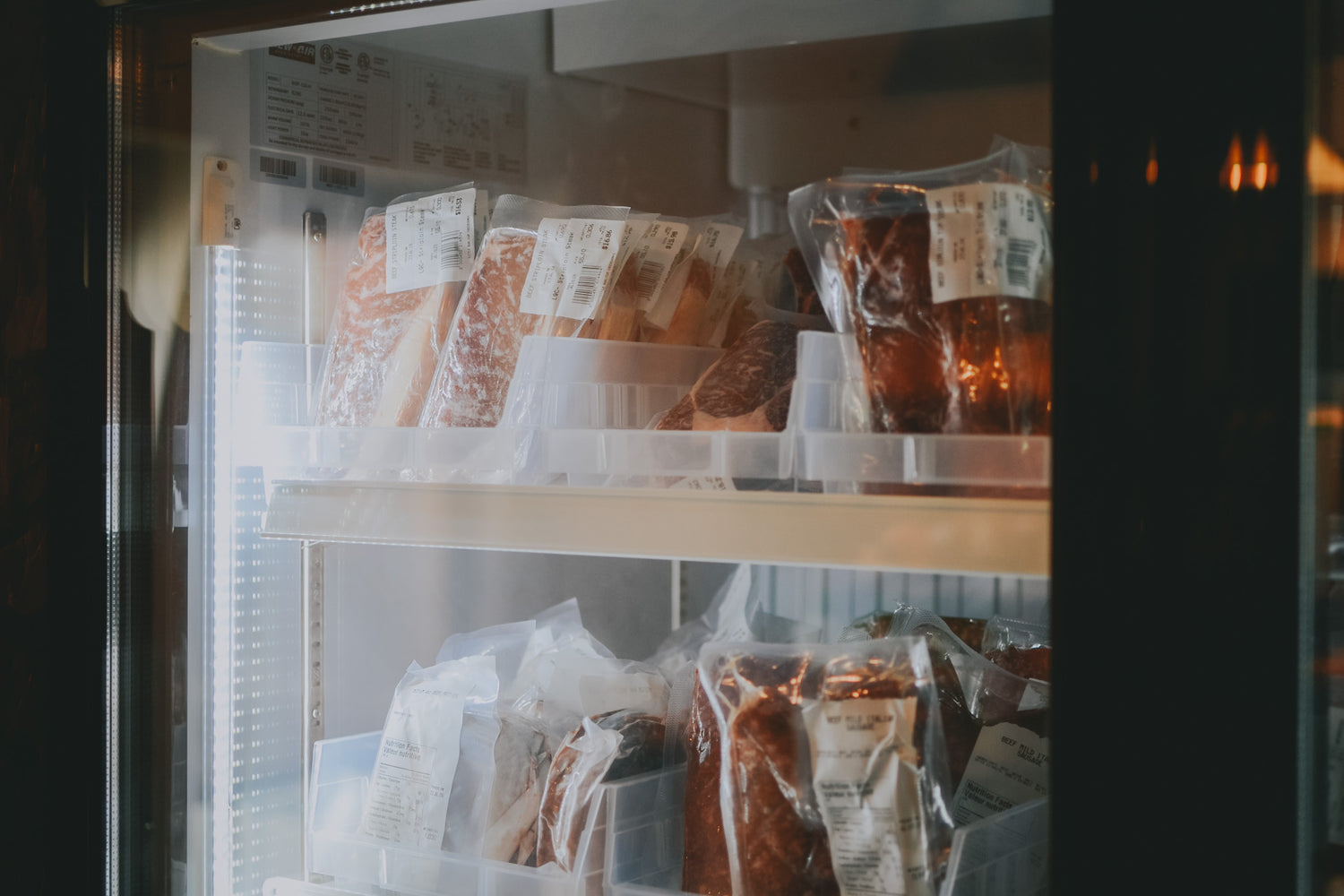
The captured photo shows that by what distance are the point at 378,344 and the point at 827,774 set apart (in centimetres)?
64

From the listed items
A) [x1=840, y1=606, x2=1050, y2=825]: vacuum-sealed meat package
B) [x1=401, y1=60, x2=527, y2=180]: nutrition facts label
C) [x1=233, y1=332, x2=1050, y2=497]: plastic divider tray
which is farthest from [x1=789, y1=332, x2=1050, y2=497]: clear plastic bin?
[x1=401, y1=60, x2=527, y2=180]: nutrition facts label

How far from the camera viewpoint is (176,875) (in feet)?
3.76

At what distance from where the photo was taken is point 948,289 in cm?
87

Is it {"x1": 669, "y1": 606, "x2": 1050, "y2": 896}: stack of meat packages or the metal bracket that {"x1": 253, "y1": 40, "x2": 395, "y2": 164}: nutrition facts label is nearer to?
the metal bracket

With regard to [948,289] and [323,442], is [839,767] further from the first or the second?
[323,442]

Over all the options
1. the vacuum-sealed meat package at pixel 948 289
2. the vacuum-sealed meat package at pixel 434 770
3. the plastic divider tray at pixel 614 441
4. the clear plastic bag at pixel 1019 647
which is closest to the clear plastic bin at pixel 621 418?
the plastic divider tray at pixel 614 441

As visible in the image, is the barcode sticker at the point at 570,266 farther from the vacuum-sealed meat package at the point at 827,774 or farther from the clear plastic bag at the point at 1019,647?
the clear plastic bag at the point at 1019,647

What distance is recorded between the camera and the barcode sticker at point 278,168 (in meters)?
1.22

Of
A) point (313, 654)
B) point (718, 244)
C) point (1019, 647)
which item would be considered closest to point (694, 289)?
point (718, 244)

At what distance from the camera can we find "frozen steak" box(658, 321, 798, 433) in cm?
101

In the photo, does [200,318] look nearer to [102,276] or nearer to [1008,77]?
[102,276]

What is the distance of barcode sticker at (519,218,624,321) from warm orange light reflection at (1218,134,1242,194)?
0.59 metres

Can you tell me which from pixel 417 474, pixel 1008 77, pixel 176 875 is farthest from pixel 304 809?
pixel 1008 77

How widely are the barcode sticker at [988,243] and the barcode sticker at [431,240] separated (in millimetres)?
543
